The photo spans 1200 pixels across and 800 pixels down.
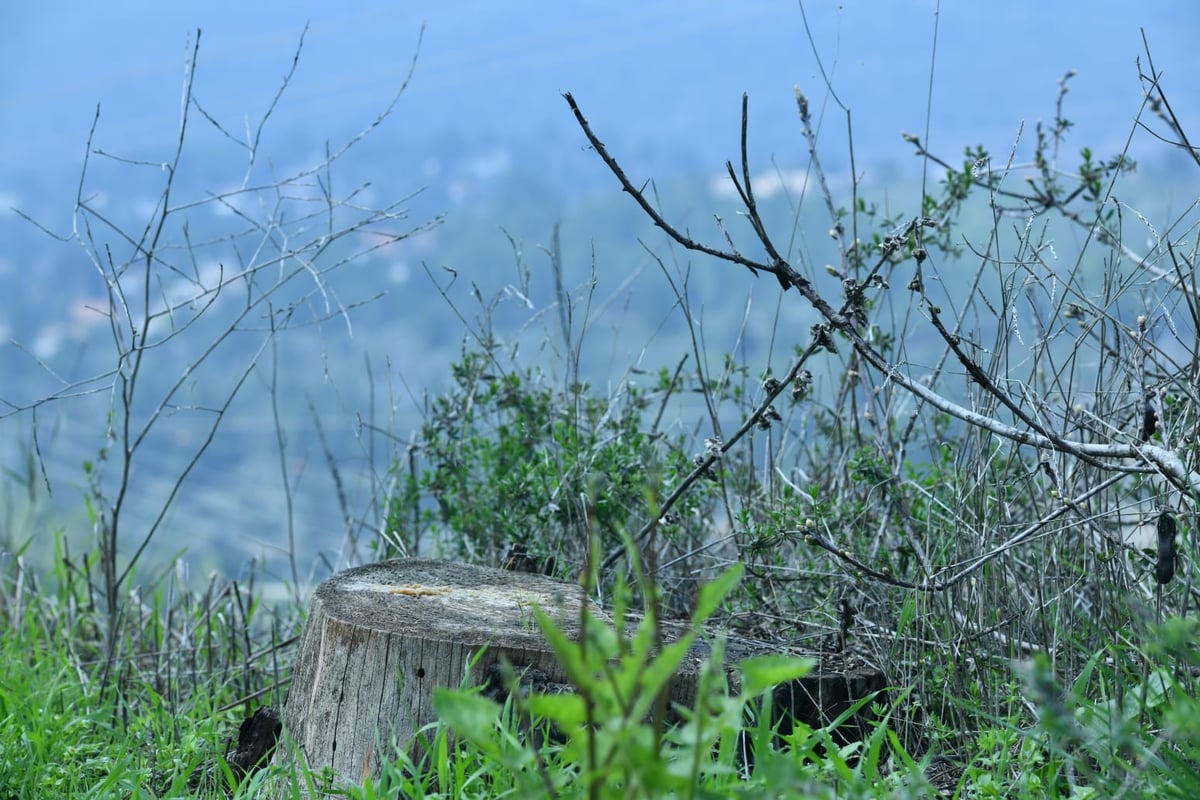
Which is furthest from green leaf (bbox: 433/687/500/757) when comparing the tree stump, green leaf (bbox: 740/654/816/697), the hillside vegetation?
the tree stump

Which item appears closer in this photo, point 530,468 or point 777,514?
point 777,514

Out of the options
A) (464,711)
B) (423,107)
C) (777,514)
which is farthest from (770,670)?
(423,107)

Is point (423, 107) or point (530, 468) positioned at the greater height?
point (423, 107)

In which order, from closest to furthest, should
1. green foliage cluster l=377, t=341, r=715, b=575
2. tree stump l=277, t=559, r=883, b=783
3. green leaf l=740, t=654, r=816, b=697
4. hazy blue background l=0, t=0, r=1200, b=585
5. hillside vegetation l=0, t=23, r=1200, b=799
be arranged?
green leaf l=740, t=654, r=816, b=697 < hillside vegetation l=0, t=23, r=1200, b=799 < tree stump l=277, t=559, r=883, b=783 < green foliage cluster l=377, t=341, r=715, b=575 < hazy blue background l=0, t=0, r=1200, b=585

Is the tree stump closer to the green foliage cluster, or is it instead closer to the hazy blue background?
the green foliage cluster

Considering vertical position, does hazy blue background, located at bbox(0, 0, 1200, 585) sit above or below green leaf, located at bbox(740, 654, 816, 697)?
above

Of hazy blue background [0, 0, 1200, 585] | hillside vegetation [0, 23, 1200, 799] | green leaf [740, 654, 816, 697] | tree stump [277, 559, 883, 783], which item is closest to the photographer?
green leaf [740, 654, 816, 697]

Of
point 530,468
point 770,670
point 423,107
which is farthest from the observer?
point 423,107

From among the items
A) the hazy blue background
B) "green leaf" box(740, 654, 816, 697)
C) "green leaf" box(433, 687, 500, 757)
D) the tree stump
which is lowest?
the tree stump

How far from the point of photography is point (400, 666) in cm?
265

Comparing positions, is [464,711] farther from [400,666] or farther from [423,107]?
[423,107]

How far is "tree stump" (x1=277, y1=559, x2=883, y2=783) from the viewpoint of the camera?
2637mm

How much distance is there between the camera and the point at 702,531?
13.6 feet

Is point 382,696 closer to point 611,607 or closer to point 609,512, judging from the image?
point 611,607
